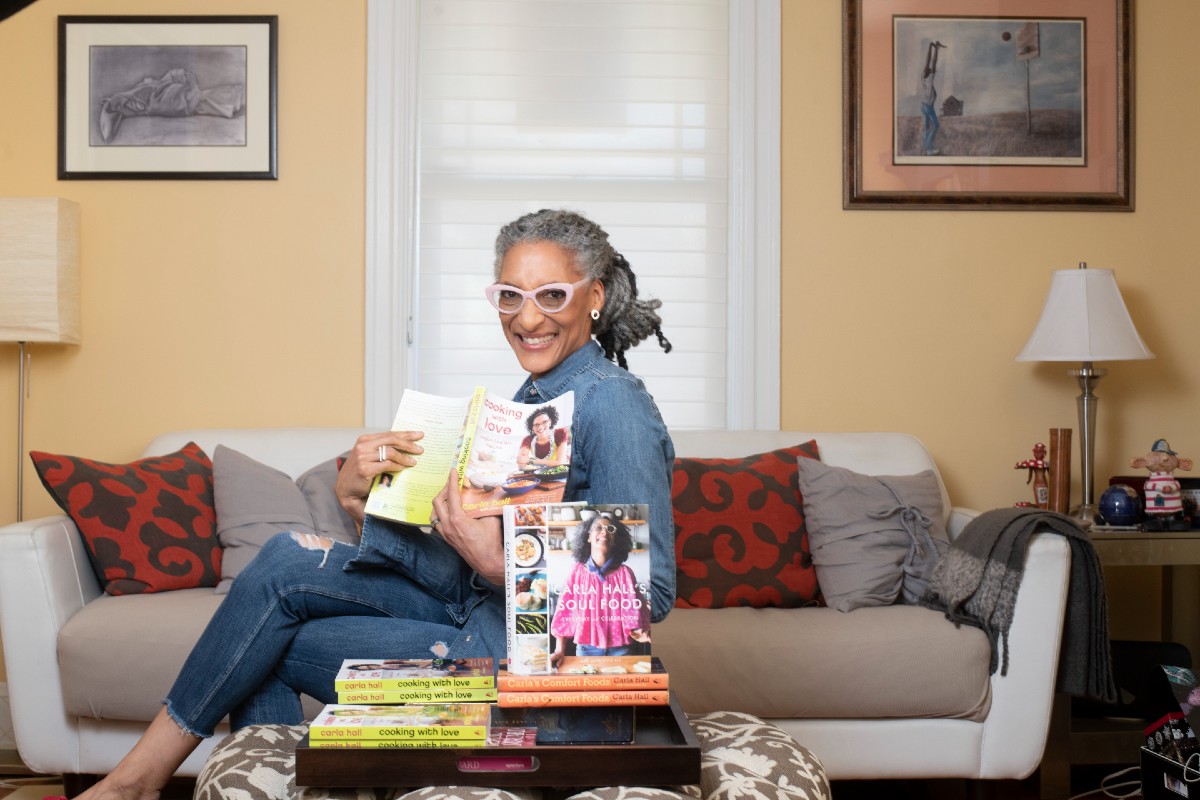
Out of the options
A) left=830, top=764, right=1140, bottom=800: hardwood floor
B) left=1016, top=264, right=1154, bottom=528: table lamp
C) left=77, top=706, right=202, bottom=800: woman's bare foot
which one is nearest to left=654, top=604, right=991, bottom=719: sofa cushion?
left=830, top=764, right=1140, bottom=800: hardwood floor

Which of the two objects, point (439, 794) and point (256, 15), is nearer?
point (439, 794)

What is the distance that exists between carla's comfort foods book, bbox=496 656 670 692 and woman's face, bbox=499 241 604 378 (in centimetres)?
53

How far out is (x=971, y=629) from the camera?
93.7 inches

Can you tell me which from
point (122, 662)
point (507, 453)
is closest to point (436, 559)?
point (507, 453)

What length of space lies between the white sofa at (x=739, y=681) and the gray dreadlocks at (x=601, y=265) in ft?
2.75

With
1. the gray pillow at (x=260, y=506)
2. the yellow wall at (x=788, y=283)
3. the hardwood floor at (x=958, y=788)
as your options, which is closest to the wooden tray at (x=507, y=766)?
the gray pillow at (x=260, y=506)

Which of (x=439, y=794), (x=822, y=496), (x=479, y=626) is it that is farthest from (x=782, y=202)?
(x=439, y=794)

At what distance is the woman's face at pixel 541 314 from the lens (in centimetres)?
163

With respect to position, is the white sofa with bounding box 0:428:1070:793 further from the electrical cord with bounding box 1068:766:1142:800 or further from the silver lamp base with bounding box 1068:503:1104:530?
the silver lamp base with bounding box 1068:503:1104:530

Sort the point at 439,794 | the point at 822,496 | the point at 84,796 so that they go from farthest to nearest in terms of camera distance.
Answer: the point at 822,496 < the point at 84,796 < the point at 439,794

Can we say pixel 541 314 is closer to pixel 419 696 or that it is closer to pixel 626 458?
pixel 626 458

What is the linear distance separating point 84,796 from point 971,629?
1.75 meters

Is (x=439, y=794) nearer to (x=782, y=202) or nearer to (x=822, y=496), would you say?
(x=822, y=496)

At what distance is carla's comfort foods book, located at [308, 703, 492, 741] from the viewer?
4.05 ft
